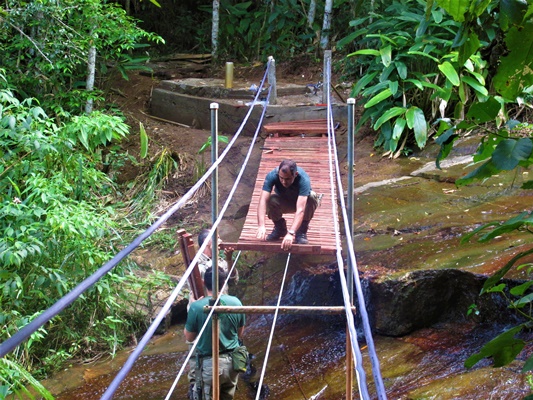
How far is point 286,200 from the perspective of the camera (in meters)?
4.58

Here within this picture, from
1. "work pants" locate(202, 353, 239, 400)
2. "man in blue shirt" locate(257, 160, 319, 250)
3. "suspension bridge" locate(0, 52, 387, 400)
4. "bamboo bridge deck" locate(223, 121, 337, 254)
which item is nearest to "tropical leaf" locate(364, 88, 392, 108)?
"suspension bridge" locate(0, 52, 387, 400)

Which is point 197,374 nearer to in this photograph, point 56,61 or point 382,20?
point 56,61

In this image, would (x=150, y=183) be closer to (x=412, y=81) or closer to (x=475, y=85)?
(x=412, y=81)

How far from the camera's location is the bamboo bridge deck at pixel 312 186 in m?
4.27

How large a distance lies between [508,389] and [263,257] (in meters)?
2.96

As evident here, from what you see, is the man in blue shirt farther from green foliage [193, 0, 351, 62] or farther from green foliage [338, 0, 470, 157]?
green foliage [193, 0, 351, 62]

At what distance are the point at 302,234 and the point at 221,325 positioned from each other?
1.10 metres

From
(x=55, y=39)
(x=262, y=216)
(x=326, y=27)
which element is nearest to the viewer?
(x=262, y=216)

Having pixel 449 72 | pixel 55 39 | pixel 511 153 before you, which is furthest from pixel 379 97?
pixel 511 153

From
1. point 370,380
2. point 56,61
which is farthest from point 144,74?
point 370,380

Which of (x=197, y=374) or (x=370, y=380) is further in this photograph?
(x=370, y=380)

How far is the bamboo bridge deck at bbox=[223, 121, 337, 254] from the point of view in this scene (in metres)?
4.27

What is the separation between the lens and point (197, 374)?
3686 mm

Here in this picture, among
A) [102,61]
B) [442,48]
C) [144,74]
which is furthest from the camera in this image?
[144,74]
